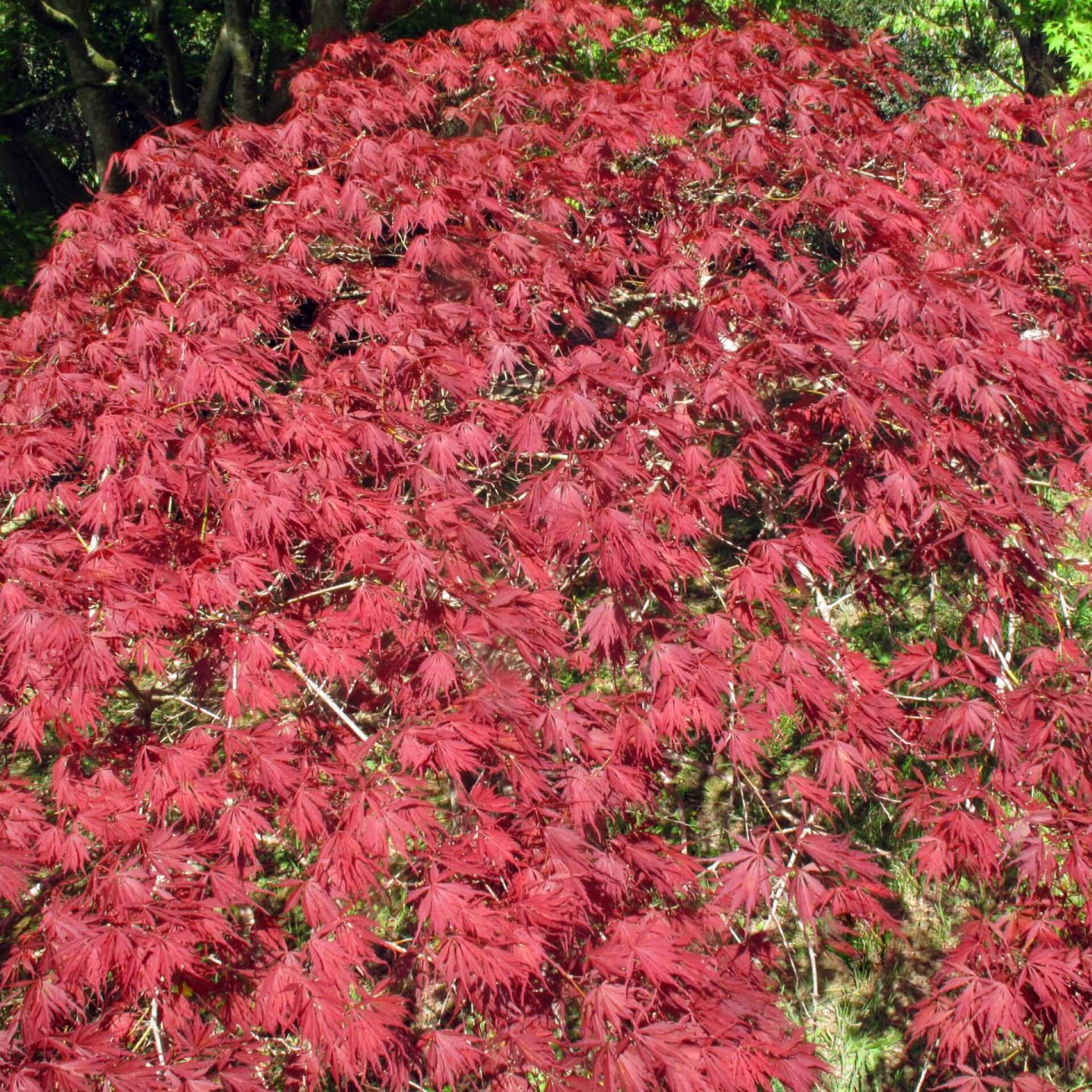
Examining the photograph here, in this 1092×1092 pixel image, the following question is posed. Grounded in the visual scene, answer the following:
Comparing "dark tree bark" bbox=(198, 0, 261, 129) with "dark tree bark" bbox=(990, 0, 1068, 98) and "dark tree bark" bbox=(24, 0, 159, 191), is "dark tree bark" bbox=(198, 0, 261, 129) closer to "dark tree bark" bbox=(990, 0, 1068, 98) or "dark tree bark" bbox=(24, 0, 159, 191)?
"dark tree bark" bbox=(24, 0, 159, 191)

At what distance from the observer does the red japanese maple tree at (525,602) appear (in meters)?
2.16

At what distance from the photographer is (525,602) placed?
2.52m

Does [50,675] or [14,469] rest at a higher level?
[14,469]

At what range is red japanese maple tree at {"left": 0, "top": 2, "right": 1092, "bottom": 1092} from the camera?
2.16 meters

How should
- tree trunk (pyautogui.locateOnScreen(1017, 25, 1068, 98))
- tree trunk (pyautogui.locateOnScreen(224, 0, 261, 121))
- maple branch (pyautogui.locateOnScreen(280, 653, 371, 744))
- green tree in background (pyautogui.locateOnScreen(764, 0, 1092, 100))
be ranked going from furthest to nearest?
tree trunk (pyautogui.locateOnScreen(1017, 25, 1068, 98)), green tree in background (pyautogui.locateOnScreen(764, 0, 1092, 100)), tree trunk (pyautogui.locateOnScreen(224, 0, 261, 121)), maple branch (pyautogui.locateOnScreen(280, 653, 371, 744))

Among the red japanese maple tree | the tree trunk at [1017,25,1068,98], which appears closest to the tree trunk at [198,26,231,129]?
the red japanese maple tree

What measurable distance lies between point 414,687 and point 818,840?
1.19 m

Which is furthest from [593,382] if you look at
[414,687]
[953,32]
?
[953,32]

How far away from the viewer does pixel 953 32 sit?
11539 mm

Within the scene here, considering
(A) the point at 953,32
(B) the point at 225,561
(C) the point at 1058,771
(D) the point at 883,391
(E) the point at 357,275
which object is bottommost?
(A) the point at 953,32

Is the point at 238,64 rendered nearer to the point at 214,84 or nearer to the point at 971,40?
the point at 214,84

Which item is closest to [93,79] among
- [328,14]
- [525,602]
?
[328,14]

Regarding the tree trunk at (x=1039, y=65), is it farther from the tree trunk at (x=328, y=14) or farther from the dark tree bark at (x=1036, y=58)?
→ the tree trunk at (x=328, y=14)

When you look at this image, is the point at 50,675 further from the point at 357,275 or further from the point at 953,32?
the point at 953,32
